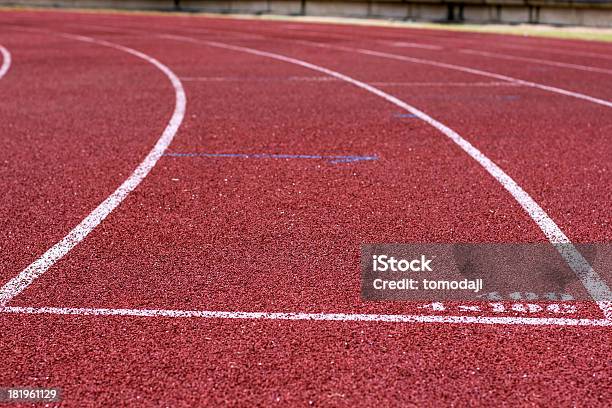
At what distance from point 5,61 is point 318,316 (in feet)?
35.2

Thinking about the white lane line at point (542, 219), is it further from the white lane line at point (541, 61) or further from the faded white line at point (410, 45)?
the faded white line at point (410, 45)

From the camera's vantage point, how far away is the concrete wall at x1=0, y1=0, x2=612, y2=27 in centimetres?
2236

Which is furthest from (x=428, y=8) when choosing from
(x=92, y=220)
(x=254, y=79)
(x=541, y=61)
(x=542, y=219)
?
(x=92, y=220)

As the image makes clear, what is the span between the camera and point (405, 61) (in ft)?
45.0

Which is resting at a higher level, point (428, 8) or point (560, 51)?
point (428, 8)

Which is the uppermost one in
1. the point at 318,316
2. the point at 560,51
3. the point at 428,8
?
the point at 428,8

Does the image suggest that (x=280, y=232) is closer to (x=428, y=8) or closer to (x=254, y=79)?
(x=254, y=79)

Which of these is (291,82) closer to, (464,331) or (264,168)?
(264,168)

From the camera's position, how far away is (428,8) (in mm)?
25484

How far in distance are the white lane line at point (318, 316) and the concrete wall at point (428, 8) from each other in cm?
1991

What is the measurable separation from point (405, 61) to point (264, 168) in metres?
7.82

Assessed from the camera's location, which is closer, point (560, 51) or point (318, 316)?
point (318, 316)
